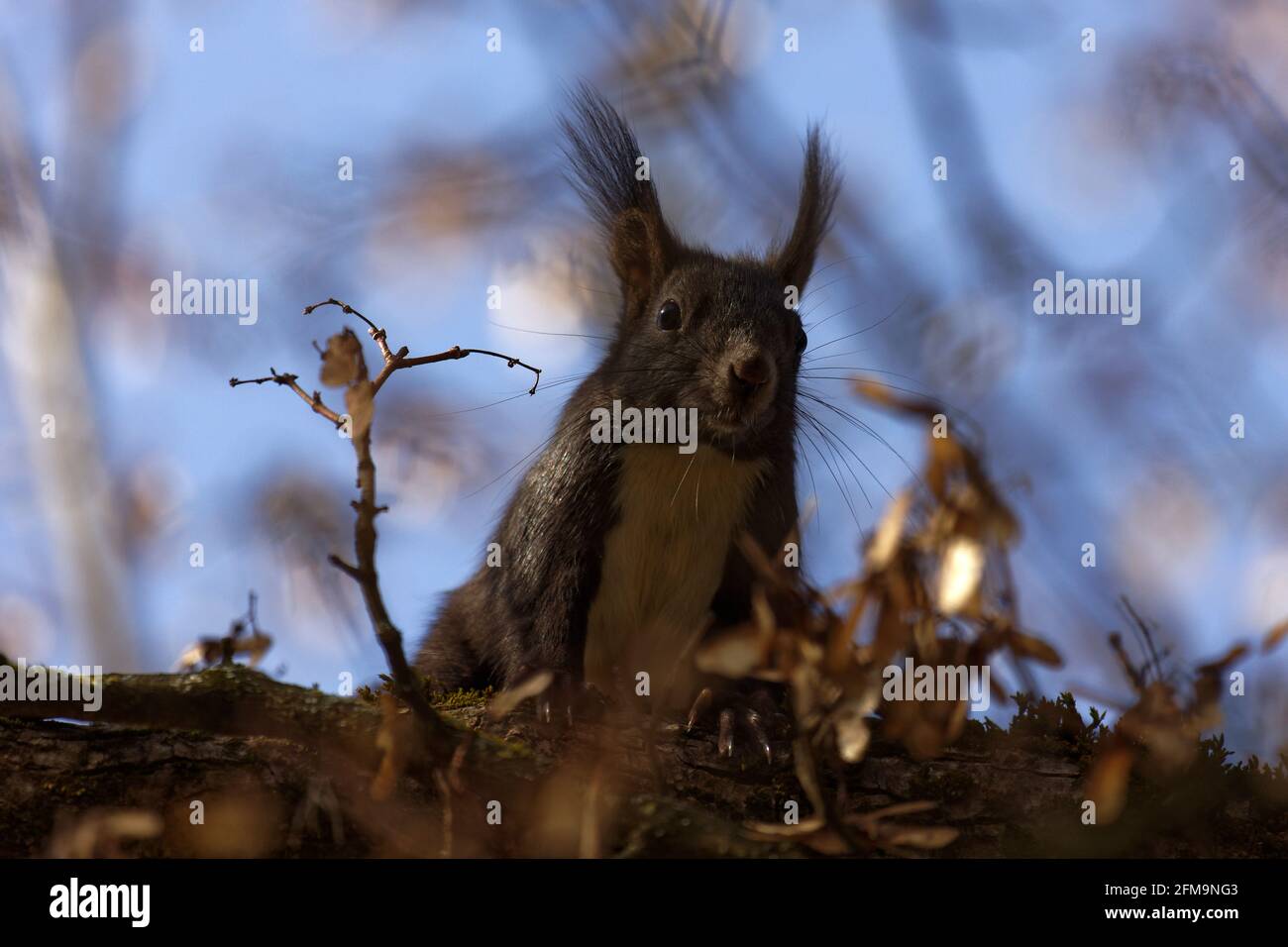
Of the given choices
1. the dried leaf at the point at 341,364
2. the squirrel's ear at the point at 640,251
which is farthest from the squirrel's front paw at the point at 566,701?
the squirrel's ear at the point at 640,251

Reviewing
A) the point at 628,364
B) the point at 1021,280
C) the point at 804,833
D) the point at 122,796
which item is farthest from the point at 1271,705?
the point at 122,796

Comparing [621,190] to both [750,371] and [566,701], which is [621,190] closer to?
[750,371]

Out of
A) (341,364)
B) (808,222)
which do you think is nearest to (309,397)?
(341,364)

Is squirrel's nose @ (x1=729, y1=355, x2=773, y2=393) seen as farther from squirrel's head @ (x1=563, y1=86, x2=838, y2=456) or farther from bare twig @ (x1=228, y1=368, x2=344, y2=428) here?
bare twig @ (x1=228, y1=368, x2=344, y2=428)

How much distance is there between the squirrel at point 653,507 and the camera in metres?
5.66

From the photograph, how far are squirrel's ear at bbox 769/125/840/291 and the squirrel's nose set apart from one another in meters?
1.23

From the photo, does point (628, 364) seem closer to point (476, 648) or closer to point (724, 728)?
point (476, 648)

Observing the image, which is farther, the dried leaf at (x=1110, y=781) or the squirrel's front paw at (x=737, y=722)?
the squirrel's front paw at (x=737, y=722)

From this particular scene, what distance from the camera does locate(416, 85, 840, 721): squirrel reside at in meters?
5.66


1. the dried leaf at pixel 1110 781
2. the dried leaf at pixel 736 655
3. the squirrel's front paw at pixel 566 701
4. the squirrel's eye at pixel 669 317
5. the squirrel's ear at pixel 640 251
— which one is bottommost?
the dried leaf at pixel 1110 781

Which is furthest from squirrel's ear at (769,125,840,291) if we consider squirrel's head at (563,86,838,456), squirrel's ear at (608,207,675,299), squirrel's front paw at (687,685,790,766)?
squirrel's front paw at (687,685,790,766)

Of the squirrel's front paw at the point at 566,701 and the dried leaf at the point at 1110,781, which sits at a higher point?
the squirrel's front paw at the point at 566,701

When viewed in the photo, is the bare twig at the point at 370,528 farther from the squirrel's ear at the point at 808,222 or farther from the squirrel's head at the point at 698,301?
the squirrel's ear at the point at 808,222

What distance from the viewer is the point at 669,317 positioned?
614 centimetres
